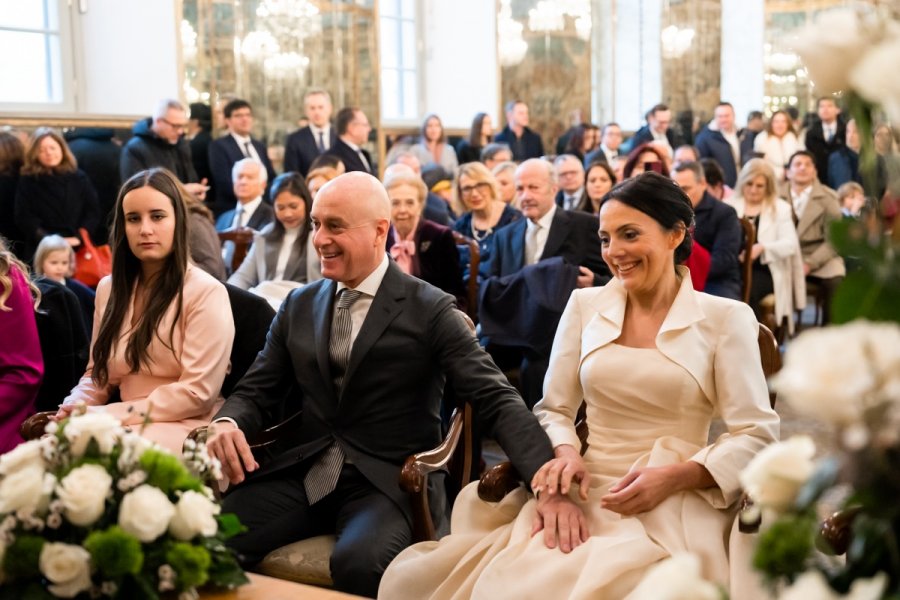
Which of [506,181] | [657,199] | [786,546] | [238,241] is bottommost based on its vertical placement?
[238,241]

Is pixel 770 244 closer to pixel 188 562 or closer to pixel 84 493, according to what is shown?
pixel 188 562

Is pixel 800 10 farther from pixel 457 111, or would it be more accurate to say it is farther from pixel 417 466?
pixel 417 466

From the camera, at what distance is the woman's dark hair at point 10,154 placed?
7.10 metres

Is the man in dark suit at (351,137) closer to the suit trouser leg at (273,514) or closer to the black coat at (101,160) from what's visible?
the black coat at (101,160)

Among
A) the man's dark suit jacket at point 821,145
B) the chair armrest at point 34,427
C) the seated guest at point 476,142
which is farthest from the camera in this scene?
the man's dark suit jacket at point 821,145

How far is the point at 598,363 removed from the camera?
8.87 feet

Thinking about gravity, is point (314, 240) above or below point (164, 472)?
above

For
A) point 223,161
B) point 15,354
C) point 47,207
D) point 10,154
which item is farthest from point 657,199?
point 223,161

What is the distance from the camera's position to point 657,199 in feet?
8.79

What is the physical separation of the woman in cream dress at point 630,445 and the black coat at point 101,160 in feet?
18.6

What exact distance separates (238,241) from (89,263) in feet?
4.92

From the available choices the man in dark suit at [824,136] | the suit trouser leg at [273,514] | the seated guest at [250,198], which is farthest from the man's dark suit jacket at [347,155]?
the suit trouser leg at [273,514]

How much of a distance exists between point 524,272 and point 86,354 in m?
1.96

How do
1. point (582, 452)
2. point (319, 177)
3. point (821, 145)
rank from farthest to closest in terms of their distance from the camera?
point (821, 145) < point (319, 177) < point (582, 452)
